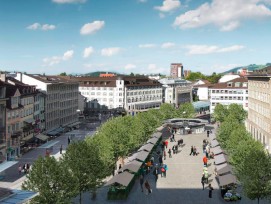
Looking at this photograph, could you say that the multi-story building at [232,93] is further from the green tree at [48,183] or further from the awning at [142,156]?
the green tree at [48,183]

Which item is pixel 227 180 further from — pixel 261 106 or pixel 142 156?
pixel 261 106

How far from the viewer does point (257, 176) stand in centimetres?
3581

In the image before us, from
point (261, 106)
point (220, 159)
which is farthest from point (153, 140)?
point (261, 106)

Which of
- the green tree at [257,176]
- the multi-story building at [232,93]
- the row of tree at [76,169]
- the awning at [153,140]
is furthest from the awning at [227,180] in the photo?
the multi-story building at [232,93]

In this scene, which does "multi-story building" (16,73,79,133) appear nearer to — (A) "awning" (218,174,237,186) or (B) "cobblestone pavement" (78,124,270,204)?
(B) "cobblestone pavement" (78,124,270,204)

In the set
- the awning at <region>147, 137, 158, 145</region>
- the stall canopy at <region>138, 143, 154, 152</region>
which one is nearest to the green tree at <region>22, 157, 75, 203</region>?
the stall canopy at <region>138, 143, 154, 152</region>

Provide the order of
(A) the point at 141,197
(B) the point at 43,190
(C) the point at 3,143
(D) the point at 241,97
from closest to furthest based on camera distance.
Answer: (B) the point at 43,190
(A) the point at 141,197
(C) the point at 3,143
(D) the point at 241,97

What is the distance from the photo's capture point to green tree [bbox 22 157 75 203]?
3020 cm

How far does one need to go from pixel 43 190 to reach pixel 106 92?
11406 cm

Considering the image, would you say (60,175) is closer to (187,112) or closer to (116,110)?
(187,112)

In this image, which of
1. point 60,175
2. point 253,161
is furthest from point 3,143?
point 253,161

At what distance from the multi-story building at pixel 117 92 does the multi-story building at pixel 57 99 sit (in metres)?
25.0

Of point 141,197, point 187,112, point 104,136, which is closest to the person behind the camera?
point 141,197

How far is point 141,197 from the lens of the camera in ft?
134
